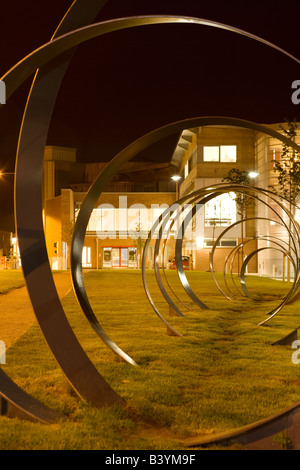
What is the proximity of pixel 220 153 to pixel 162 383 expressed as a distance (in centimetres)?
4265

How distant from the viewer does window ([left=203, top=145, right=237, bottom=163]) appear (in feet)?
154

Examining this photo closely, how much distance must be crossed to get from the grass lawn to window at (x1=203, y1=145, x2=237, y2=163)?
36918 millimetres

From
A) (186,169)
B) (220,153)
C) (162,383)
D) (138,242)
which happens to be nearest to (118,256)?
(138,242)

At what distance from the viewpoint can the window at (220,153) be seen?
4697 cm

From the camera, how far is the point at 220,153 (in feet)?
155

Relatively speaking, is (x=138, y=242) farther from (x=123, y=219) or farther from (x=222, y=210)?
(x=222, y=210)

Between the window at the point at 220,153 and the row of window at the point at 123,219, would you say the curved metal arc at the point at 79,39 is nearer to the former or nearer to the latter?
the window at the point at 220,153

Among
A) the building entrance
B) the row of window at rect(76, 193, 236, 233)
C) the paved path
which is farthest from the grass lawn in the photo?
the building entrance

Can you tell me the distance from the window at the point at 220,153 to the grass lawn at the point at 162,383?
36.9 metres

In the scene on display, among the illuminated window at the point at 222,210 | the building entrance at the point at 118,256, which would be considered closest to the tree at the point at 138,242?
the building entrance at the point at 118,256

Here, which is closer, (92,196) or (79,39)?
(79,39)

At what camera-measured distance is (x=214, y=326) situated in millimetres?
10539
